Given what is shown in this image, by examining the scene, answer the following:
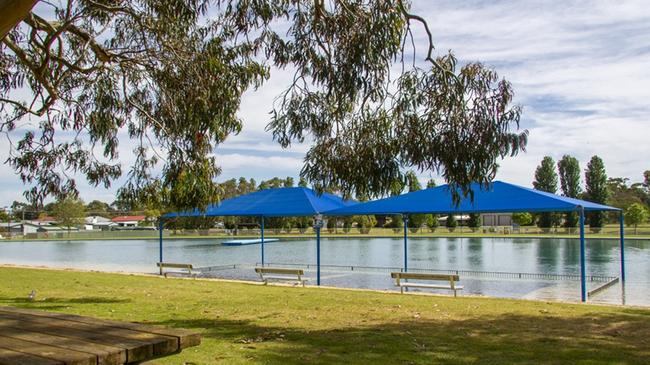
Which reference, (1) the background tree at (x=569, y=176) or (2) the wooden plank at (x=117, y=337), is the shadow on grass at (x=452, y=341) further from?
(1) the background tree at (x=569, y=176)

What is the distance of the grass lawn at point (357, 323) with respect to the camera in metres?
6.23

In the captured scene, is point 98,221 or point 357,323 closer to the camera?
point 357,323

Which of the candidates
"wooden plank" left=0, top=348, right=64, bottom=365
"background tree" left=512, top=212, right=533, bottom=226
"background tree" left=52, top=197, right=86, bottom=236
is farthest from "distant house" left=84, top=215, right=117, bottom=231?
"wooden plank" left=0, top=348, right=64, bottom=365

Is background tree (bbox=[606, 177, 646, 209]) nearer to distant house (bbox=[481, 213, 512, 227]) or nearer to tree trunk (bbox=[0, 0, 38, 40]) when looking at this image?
distant house (bbox=[481, 213, 512, 227])

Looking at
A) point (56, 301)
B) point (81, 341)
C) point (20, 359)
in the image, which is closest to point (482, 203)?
point (56, 301)

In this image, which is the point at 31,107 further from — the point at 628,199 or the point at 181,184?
the point at 628,199

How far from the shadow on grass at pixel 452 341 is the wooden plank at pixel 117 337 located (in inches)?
85.0

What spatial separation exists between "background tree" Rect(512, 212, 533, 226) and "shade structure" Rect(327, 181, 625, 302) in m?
49.6

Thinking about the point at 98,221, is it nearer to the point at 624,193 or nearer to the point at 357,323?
the point at 624,193

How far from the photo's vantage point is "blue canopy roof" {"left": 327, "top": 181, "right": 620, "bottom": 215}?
14.1m

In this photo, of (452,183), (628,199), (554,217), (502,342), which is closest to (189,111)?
(452,183)

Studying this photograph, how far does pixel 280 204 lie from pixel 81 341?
1505cm

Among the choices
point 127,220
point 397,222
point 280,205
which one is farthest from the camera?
point 127,220

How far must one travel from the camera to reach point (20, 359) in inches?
131
